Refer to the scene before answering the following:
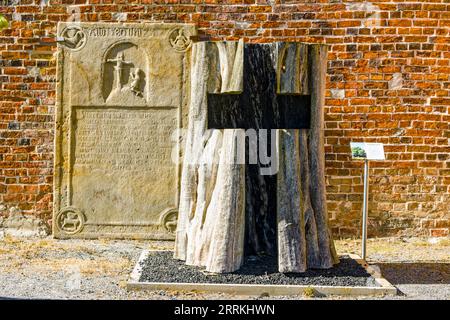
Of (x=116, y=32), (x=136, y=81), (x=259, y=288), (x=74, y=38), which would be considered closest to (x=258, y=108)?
(x=259, y=288)

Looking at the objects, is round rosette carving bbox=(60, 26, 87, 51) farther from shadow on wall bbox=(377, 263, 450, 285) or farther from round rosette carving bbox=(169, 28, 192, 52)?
shadow on wall bbox=(377, 263, 450, 285)

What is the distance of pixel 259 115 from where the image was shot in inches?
202

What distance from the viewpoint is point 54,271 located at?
525 cm

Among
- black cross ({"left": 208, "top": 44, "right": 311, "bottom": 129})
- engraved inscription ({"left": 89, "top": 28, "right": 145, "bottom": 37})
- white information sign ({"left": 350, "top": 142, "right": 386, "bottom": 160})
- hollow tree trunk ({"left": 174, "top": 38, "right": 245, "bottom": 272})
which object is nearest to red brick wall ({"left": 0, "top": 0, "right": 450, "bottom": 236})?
engraved inscription ({"left": 89, "top": 28, "right": 145, "bottom": 37})

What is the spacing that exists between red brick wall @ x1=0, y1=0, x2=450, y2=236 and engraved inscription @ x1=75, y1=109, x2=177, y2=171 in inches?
16.6

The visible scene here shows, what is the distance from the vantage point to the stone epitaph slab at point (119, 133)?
6.84 meters

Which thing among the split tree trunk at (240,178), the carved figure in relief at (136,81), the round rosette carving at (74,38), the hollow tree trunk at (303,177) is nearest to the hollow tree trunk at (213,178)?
the split tree trunk at (240,178)

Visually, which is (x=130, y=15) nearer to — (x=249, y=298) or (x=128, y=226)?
(x=128, y=226)

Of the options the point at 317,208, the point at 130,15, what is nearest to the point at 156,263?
the point at 317,208

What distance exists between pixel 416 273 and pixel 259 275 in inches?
57.9

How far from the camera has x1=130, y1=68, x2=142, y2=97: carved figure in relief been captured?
684 centimetres

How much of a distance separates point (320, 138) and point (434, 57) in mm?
2488

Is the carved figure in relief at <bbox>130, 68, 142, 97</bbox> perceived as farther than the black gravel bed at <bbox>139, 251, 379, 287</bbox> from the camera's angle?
Yes

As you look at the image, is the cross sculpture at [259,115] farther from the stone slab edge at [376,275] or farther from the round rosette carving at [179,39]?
the round rosette carving at [179,39]
